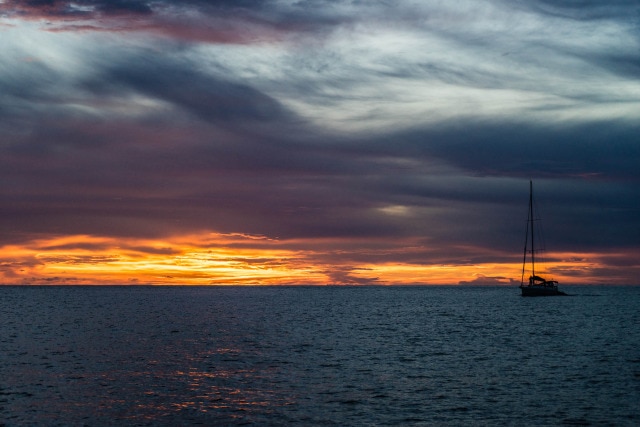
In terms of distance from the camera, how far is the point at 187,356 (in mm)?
61250

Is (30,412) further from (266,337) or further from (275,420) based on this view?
(266,337)

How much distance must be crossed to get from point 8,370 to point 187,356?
15878mm

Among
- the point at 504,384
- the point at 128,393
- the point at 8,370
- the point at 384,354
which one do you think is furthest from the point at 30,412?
the point at 384,354

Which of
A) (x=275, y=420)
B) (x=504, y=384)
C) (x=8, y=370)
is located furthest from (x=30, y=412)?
(x=504, y=384)

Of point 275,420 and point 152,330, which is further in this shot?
point 152,330

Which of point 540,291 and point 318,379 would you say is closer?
point 318,379

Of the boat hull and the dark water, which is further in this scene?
the boat hull

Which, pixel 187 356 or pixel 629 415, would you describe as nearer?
pixel 629 415

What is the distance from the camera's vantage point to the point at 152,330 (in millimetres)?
92750

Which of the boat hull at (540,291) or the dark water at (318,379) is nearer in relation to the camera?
the dark water at (318,379)

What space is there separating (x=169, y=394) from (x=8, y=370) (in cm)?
1767

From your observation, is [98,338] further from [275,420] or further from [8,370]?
[275,420]

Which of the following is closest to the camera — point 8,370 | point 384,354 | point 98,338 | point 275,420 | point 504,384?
point 275,420

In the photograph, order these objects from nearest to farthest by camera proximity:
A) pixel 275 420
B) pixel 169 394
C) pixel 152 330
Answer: pixel 275 420
pixel 169 394
pixel 152 330
